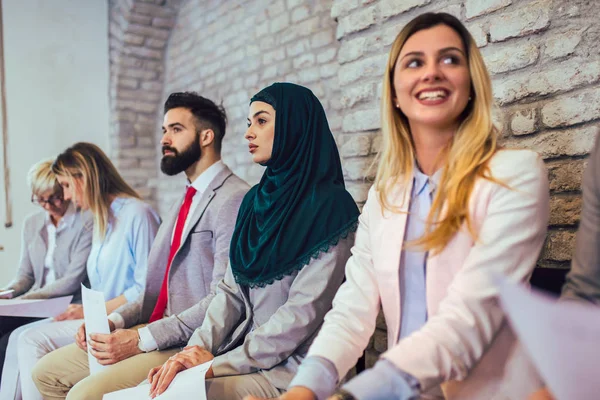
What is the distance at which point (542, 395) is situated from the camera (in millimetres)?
1029

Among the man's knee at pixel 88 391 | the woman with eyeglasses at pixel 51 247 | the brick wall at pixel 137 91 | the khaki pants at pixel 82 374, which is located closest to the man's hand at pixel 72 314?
the woman with eyeglasses at pixel 51 247

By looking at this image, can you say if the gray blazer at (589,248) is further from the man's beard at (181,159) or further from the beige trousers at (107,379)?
the man's beard at (181,159)

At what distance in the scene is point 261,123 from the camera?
6.98 ft

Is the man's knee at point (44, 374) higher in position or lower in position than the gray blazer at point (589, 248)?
lower

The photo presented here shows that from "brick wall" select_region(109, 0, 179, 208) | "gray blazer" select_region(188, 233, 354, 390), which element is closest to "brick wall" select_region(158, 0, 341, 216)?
"brick wall" select_region(109, 0, 179, 208)

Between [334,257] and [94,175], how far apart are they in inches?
79.0

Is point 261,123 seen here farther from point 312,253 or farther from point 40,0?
point 40,0

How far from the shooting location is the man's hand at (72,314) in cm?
302

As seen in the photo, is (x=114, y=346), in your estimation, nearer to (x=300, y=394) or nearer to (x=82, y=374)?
(x=82, y=374)

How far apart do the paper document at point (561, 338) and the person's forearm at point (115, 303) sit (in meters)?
2.47

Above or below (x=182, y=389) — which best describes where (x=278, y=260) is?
above

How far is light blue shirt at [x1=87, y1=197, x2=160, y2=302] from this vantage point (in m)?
2.98

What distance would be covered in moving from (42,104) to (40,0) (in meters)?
0.92

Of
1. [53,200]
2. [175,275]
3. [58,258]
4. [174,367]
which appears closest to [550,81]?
[174,367]
